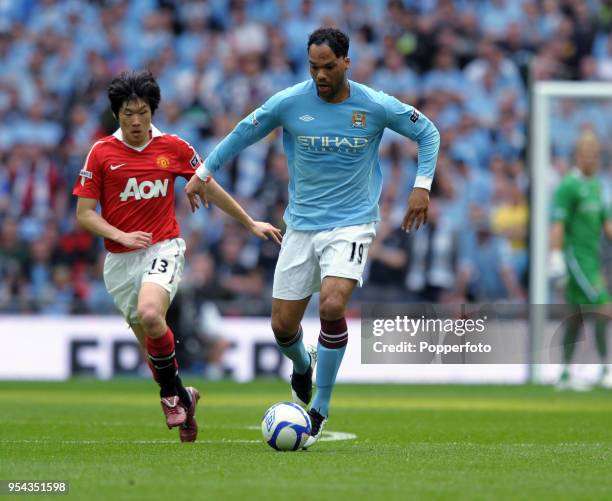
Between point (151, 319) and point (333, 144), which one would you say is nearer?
point (333, 144)

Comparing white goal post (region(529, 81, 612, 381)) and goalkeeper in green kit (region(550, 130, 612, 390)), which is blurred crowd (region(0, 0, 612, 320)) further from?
goalkeeper in green kit (region(550, 130, 612, 390))

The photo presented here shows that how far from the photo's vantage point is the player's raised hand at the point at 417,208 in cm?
902

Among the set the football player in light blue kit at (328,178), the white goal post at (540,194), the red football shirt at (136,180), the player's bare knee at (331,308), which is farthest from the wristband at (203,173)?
the white goal post at (540,194)

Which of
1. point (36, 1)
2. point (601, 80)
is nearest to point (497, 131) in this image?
point (601, 80)

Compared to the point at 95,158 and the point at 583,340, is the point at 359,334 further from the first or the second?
the point at 95,158

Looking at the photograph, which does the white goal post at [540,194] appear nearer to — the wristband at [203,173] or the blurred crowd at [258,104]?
the blurred crowd at [258,104]

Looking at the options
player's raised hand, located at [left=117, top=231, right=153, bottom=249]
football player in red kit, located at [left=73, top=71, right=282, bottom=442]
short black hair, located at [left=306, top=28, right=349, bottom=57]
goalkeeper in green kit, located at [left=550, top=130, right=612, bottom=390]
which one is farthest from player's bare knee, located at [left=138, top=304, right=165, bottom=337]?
goalkeeper in green kit, located at [left=550, top=130, right=612, bottom=390]

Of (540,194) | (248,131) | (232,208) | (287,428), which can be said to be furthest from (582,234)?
(287,428)

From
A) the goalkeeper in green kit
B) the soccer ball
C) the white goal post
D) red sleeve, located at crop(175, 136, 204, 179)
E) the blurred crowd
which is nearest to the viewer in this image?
the soccer ball

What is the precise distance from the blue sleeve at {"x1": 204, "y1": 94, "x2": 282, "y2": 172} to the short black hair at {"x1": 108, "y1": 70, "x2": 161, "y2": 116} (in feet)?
2.12

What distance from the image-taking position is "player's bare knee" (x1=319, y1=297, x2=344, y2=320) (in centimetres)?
894

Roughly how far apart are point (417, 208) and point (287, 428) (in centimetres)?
163

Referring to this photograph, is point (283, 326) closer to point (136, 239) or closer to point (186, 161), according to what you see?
point (136, 239)

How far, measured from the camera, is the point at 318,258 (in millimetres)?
9375
